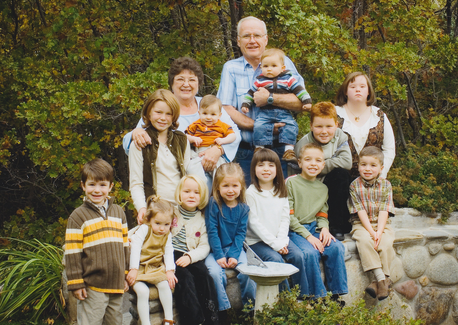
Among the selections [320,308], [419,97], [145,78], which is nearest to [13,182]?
[145,78]

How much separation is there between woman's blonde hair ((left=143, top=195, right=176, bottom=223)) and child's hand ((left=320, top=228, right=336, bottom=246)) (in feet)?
3.74

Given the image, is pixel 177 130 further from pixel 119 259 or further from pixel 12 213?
pixel 12 213

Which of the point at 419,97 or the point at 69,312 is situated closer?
the point at 69,312

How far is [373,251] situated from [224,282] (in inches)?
47.1

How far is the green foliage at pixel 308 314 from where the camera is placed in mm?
2863

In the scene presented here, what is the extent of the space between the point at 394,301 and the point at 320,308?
113cm

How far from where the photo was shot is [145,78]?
15.0 ft

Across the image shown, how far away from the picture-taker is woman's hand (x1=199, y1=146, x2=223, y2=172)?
11.1ft

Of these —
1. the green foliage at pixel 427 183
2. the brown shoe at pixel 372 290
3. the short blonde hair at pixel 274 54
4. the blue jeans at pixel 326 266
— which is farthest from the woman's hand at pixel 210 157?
the green foliage at pixel 427 183

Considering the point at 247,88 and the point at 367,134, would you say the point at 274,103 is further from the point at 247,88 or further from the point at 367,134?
the point at 367,134

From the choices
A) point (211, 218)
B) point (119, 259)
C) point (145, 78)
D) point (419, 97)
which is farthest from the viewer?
point (419, 97)

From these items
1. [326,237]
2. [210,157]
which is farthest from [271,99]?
[326,237]

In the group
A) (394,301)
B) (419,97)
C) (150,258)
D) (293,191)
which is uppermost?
(419,97)

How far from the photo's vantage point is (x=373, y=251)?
3557mm
